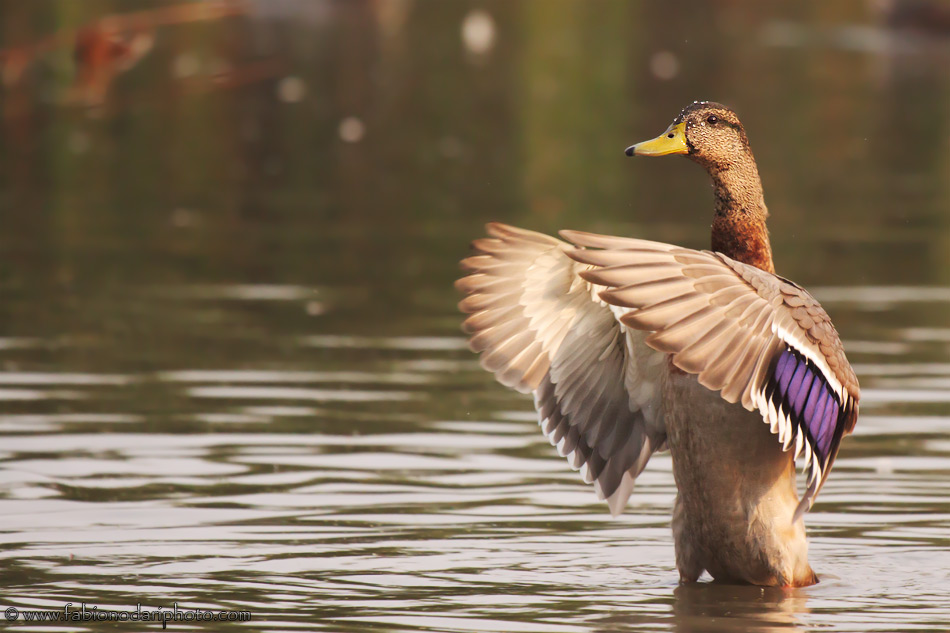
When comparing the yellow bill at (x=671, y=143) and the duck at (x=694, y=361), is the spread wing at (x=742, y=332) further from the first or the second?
the yellow bill at (x=671, y=143)

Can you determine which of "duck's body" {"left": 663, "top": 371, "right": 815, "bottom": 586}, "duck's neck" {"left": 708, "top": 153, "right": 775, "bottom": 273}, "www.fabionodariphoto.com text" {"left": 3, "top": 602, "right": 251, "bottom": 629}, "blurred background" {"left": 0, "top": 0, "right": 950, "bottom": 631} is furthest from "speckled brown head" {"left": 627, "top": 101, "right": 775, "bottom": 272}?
"www.fabionodariphoto.com text" {"left": 3, "top": 602, "right": 251, "bottom": 629}

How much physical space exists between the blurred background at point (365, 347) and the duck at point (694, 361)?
30 centimetres

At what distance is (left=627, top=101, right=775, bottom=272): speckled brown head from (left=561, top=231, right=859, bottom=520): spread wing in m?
0.65

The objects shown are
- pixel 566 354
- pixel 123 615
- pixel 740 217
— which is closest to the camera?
pixel 123 615

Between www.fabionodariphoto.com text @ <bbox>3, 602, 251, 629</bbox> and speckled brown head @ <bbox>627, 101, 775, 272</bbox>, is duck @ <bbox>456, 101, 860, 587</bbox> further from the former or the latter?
www.fabionodariphoto.com text @ <bbox>3, 602, 251, 629</bbox>

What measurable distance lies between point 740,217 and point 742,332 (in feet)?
3.64

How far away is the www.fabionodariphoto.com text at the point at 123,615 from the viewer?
19.9 ft

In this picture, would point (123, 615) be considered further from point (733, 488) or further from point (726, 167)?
point (726, 167)

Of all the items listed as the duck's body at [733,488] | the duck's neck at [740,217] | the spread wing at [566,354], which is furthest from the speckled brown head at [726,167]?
the duck's body at [733,488]

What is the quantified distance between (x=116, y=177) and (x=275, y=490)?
13031 millimetres

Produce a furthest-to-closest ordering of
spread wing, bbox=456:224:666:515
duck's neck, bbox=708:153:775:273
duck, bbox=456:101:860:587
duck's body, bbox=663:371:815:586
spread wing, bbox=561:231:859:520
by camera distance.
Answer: spread wing, bbox=456:224:666:515 < duck's neck, bbox=708:153:775:273 < duck's body, bbox=663:371:815:586 < duck, bbox=456:101:860:587 < spread wing, bbox=561:231:859:520

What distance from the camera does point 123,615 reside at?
612cm

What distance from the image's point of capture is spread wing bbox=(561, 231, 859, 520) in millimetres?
5609

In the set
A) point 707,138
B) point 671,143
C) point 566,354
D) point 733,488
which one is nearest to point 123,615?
point 566,354
